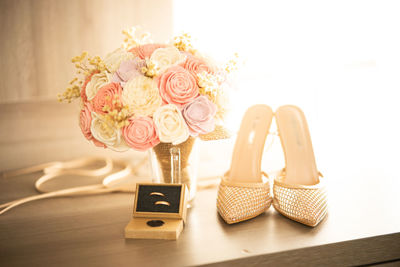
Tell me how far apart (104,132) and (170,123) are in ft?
0.47

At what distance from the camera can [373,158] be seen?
1.28 m

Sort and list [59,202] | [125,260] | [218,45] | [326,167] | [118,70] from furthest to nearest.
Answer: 1. [218,45]
2. [326,167]
3. [59,202]
4. [118,70]
5. [125,260]

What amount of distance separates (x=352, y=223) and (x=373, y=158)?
0.62 meters

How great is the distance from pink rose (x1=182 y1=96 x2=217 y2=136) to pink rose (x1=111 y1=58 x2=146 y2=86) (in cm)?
13

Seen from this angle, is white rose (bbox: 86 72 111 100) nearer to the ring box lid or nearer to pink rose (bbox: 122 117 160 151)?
pink rose (bbox: 122 117 160 151)

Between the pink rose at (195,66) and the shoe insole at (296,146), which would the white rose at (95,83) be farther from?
the shoe insole at (296,146)

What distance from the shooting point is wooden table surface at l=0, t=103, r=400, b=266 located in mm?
642

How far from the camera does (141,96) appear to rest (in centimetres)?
72

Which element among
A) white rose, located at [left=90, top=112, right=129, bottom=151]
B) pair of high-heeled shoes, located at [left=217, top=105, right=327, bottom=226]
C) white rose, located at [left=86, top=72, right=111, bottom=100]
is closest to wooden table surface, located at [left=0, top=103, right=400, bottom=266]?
pair of high-heeled shoes, located at [left=217, top=105, right=327, bottom=226]

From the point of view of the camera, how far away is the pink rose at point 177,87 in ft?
2.38

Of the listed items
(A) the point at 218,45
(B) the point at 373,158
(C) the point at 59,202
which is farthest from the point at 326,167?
(C) the point at 59,202

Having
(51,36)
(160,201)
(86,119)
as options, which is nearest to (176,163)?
(160,201)

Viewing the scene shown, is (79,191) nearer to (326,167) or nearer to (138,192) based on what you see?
(138,192)

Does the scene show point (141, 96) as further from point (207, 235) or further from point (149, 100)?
point (207, 235)
